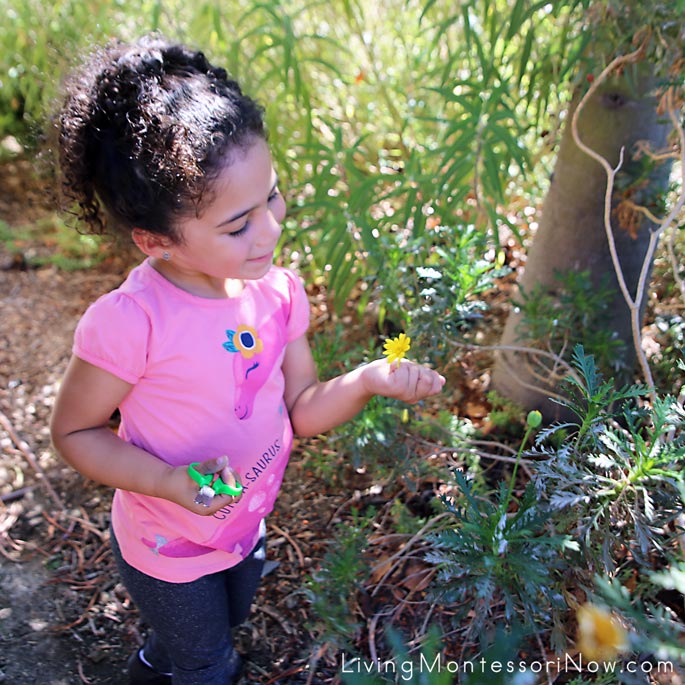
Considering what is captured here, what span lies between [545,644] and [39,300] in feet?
7.74

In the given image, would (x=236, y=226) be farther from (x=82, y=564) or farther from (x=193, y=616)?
(x=82, y=564)

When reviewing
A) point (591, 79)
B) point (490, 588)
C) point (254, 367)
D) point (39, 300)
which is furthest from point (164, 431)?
point (39, 300)

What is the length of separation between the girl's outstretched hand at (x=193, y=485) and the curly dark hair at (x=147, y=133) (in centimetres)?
40

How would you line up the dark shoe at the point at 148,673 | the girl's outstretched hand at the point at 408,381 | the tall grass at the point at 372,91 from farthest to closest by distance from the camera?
the tall grass at the point at 372,91 → the dark shoe at the point at 148,673 → the girl's outstretched hand at the point at 408,381

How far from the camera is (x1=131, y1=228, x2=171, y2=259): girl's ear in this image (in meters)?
1.37

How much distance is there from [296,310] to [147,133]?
1.56 ft

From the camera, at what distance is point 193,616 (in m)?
1.51

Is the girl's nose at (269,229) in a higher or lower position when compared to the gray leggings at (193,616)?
higher

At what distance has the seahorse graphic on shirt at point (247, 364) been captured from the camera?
1455mm

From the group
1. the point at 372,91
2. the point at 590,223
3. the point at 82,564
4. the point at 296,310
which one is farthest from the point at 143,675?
the point at 372,91

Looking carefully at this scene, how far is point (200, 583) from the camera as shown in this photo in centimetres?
150

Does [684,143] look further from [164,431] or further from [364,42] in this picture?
[364,42]

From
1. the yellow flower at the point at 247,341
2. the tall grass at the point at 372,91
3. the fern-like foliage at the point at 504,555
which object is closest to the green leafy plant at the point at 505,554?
the fern-like foliage at the point at 504,555

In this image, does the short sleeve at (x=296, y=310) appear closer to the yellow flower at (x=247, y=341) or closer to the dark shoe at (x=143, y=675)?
the yellow flower at (x=247, y=341)
